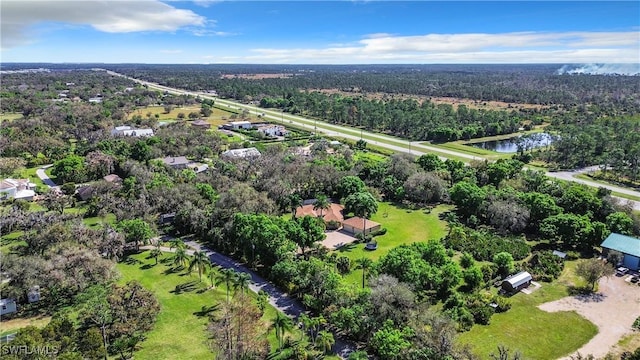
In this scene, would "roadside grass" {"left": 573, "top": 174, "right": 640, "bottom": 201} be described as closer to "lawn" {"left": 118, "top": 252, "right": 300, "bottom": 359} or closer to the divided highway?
the divided highway

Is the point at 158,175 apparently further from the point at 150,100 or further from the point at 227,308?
the point at 150,100

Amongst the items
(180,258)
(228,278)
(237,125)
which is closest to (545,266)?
(228,278)

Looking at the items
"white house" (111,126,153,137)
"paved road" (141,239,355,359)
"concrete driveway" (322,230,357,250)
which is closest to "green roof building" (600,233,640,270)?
"concrete driveway" (322,230,357,250)

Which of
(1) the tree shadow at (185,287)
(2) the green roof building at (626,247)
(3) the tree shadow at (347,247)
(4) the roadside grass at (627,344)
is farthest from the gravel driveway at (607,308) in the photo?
(1) the tree shadow at (185,287)

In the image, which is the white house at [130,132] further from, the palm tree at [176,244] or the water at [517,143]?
the water at [517,143]

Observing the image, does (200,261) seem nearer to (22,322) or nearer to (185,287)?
(185,287)

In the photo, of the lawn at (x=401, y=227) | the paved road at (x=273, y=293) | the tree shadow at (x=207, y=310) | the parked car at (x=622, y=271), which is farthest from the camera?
the lawn at (x=401, y=227)
